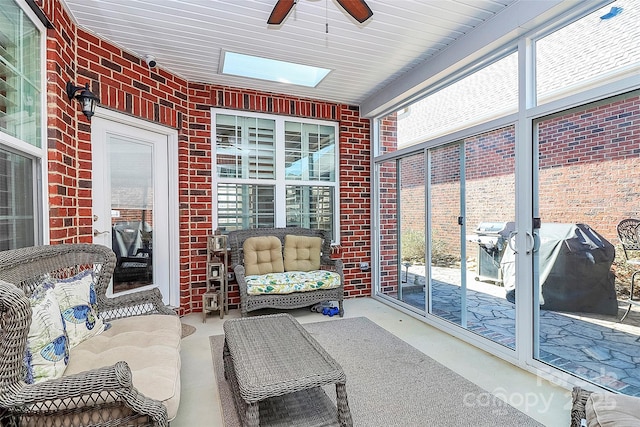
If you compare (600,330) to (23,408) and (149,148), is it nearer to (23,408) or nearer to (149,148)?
(23,408)

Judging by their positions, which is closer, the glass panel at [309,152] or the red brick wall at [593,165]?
the red brick wall at [593,165]

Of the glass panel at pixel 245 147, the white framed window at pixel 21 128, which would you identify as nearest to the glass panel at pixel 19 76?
the white framed window at pixel 21 128

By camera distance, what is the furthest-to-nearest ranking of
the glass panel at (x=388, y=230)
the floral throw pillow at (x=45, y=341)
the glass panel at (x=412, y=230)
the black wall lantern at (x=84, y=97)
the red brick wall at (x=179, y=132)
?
the glass panel at (x=388, y=230) → the glass panel at (x=412, y=230) → the black wall lantern at (x=84, y=97) → the red brick wall at (x=179, y=132) → the floral throw pillow at (x=45, y=341)

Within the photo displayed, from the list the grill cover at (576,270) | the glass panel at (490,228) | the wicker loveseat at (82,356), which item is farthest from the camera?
the glass panel at (490,228)

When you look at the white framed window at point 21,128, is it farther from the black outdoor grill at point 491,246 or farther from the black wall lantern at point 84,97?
the black outdoor grill at point 491,246

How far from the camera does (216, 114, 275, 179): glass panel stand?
4.17m

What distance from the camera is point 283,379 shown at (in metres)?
1.57

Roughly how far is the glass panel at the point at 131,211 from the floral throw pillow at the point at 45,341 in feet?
5.68

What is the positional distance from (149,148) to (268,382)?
301 centimetres

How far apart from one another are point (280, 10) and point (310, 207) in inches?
111

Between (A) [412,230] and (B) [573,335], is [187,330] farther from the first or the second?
(B) [573,335]

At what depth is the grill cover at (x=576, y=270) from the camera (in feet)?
7.11

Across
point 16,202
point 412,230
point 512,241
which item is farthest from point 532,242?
point 16,202

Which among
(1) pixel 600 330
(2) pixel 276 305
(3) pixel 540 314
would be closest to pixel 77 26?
(2) pixel 276 305
